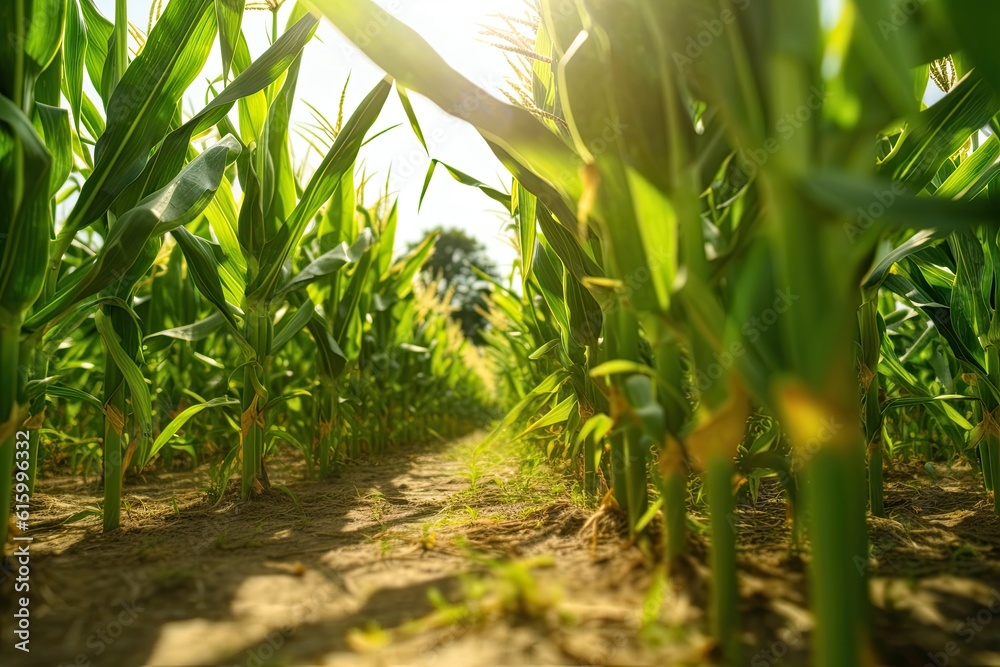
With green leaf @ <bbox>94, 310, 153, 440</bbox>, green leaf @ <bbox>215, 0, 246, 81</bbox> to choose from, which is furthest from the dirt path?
green leaf @ <bbox>215, 0, 246, 81</bbox>

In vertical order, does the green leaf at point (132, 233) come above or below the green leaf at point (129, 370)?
above

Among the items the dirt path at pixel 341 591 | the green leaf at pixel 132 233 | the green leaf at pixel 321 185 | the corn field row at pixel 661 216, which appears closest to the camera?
the corn field row at pixel 661 216

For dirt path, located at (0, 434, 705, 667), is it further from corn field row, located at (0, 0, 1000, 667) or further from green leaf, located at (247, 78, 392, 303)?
green leaf, located at (247, 78, 392, 303)

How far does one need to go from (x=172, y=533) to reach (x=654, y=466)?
1.25 m

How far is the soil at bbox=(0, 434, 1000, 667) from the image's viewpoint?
2.34 feet

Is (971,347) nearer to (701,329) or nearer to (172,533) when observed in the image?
(701,329)

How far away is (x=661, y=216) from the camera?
2.81ft

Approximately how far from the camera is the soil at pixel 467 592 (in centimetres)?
71

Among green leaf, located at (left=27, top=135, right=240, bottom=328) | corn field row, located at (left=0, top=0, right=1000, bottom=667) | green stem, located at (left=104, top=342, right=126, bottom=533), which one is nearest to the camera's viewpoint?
corn field row, located at (left=0, top=0, right=1000, bottom=667)

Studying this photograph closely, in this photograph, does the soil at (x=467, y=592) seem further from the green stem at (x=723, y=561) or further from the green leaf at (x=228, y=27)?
the green leaf at (x=228, y=27)

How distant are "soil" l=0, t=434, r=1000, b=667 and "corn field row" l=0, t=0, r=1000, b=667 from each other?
0.30ft

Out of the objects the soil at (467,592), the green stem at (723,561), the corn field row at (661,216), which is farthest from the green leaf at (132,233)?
the green stem at (723,561)

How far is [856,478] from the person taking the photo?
2.17 ft

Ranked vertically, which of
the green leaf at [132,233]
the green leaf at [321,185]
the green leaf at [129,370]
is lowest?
the green leaf at [129,370]
